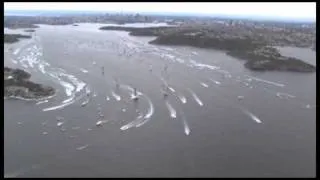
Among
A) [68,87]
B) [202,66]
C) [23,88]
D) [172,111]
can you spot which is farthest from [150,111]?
[202,66]

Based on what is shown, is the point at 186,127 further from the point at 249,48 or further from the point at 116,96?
the point at 249,48

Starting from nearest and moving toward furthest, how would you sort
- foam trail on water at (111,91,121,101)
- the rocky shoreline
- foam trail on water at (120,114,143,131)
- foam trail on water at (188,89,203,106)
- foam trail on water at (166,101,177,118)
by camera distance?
foam trail on water at (120,114,143,131), foam trail on water at (166,101,177,118), foam trail on water at (188,89,203,106), foam trail on water at (111,91,121,101), the rocky shoreline

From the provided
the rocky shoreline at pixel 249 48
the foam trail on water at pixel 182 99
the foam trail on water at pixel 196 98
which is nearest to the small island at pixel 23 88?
the foam trail on water at pixel 182 99

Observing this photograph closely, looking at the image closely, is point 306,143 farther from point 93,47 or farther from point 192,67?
point 93,47

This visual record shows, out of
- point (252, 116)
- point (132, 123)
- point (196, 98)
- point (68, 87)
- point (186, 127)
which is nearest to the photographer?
point (186, 127)

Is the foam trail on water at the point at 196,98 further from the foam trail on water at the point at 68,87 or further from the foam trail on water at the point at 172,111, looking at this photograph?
the foam trail on water at the point at 68,87

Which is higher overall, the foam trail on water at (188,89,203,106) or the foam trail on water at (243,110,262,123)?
the foam trail on water at (188,89,203,106)

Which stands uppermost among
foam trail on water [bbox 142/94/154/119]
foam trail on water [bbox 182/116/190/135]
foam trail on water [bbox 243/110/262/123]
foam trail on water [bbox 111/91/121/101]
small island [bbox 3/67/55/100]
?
small island [bbox 3/67/55/100]

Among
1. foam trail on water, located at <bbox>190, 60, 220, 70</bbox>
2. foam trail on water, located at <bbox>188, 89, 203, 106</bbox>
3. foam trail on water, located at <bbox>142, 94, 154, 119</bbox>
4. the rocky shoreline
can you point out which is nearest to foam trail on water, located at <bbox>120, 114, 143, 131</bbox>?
foam trail on water, located at <bbox>142, 94, 154, 119</bbox>

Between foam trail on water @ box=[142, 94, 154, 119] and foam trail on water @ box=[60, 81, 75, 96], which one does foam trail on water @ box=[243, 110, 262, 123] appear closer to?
foam trail on water @ box=[142, 94, 154, 119]
